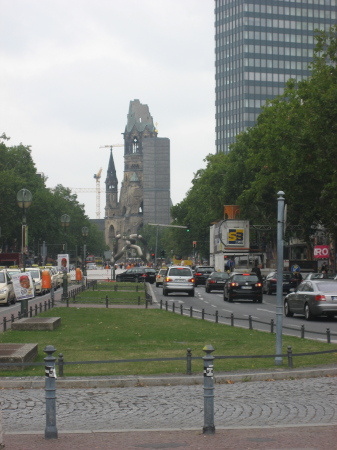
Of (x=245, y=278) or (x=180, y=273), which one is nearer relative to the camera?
(x=245, y=278)

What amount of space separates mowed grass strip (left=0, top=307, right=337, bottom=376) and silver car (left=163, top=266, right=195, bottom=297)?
2113 cm

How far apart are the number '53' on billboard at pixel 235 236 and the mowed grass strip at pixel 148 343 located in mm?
48401

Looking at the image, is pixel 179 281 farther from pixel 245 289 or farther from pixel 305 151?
pixel 305 151

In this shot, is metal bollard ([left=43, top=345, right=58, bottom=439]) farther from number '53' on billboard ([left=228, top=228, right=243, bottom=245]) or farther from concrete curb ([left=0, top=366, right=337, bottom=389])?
number '53' on billboard ([left=228, top=228, right=243, bottom=245])

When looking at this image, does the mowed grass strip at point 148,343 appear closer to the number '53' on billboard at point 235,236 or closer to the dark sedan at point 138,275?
the number '53' on billboard at point 235,236

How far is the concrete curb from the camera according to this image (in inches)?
528

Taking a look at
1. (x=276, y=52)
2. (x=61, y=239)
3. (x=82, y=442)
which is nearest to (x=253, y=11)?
(x=276, y=52)

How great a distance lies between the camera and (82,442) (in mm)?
8977

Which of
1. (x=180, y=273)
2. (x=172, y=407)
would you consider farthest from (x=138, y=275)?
(x=172, y=407)

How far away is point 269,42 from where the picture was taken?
154000 millimetres

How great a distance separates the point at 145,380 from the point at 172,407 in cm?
218

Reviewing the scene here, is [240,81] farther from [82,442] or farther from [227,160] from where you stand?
[82,442]

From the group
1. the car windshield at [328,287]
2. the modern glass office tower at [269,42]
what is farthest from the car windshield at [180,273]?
the modern glass office tower at [269,42]

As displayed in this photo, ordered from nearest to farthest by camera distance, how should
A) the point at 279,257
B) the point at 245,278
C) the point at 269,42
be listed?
1. the point at 279,257
2. the point at 245,278
3. the point at 269,42
